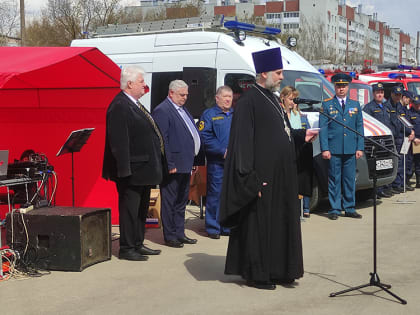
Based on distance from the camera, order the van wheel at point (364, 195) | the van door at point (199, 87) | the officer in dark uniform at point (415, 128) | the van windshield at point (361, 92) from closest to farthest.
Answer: the van door at point (199, 87) → the van wheel at point (364, 195) → the officer in dark uniform at point (415, 128) → the van windshield at point (361, 92)

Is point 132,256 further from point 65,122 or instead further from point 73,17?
point 73,17

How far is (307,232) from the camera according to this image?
8.80 meters

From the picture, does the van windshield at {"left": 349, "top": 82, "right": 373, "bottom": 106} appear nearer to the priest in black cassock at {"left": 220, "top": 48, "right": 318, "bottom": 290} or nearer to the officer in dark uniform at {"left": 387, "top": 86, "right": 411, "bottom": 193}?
the officer in dark uniform at {"left": 387, "top": 86, "right": 411, "bottom": 193}

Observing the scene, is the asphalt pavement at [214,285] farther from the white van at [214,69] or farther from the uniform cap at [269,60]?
the white van at [214,69]

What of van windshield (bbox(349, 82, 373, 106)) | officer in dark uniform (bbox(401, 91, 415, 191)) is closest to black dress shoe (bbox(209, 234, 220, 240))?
officer in dark uniform (bbox(401, 91, 415, 191))

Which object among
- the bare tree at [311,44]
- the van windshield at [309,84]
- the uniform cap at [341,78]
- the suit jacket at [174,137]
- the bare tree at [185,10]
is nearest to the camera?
the suit jacket at [174,137]

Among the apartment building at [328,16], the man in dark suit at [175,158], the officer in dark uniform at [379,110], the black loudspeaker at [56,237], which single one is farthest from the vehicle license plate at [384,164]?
the apartment building at [328,16]

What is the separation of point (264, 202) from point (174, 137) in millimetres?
2384

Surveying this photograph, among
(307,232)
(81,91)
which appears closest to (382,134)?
(307,232)

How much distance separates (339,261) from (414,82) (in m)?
11.3

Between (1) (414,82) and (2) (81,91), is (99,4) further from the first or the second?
(2) (81,91)

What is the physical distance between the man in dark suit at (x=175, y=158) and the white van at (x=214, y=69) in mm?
2542

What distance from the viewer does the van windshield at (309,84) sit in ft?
35.7

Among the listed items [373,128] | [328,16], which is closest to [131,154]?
[373,128]
